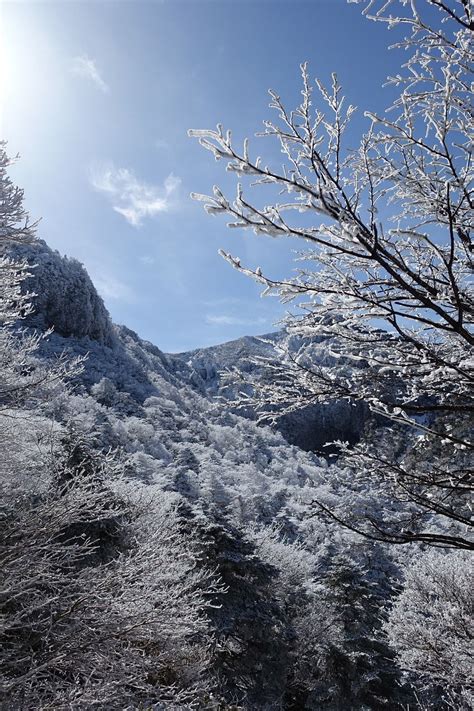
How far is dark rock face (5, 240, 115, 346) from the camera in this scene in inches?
2251

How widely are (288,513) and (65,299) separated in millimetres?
43672

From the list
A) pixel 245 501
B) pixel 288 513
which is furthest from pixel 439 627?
pixel 288 513

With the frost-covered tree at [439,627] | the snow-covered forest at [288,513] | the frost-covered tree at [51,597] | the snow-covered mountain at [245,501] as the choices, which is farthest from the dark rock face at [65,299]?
the frost-covered tree at [51,597]

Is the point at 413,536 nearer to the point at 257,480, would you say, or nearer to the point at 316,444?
the point at 257,480

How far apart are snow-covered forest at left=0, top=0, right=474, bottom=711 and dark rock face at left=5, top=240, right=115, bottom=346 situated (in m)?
23.5

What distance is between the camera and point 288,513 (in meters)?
36.8

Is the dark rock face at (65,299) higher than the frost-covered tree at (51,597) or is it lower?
higher

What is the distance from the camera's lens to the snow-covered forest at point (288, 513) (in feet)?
7.93

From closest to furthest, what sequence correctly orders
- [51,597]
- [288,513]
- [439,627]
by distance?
[51,597] < [439,627] < [288,513]

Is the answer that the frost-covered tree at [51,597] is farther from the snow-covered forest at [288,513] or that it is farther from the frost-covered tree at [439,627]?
the frost-covered tree at [439,627]

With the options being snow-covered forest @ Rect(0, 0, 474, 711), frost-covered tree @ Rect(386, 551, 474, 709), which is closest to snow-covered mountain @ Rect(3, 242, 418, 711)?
snow-covered forest @ Rect(0, 0, 474, 711)

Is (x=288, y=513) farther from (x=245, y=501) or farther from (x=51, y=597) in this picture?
(x=51, y=597)

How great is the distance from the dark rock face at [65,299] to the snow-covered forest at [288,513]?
926 inches

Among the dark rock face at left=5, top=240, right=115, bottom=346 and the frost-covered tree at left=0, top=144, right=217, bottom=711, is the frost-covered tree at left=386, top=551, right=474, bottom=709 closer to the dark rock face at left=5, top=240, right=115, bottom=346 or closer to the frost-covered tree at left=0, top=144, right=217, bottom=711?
the frost-covered tree at left=0, top=144, right=217, bottom=711
